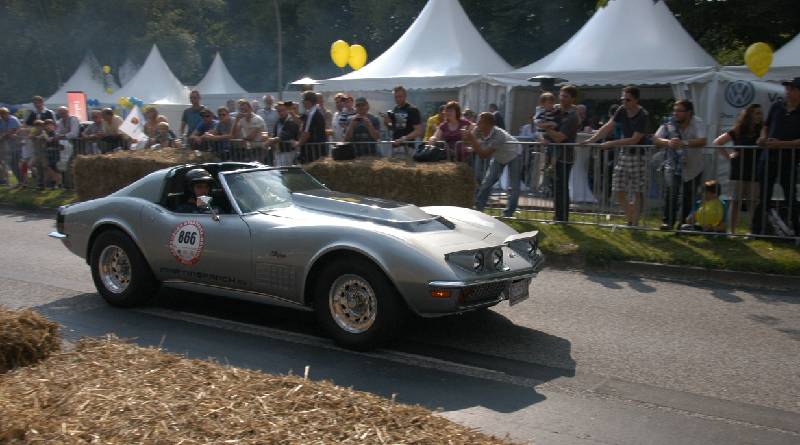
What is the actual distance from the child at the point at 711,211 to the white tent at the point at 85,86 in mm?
29246

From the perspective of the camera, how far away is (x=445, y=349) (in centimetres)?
631

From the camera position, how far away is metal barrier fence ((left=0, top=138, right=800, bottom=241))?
9836mm

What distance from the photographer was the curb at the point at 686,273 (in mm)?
8773

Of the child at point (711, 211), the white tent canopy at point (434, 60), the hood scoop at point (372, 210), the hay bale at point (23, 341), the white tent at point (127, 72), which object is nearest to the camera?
the hay bale at point (23, 341)

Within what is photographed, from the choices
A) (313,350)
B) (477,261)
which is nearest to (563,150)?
(477,261)

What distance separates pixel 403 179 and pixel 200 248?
426cm

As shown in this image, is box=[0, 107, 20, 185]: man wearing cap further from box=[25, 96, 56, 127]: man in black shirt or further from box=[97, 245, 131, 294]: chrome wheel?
box=[97, 245, 131, 294]: chrome wheel

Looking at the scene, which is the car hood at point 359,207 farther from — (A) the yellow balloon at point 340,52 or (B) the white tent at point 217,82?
(B) the white tent at point 217,82

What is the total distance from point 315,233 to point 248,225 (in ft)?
2.44

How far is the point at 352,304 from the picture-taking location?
6.19 metres

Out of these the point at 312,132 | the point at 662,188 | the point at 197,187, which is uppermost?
the point at 312,132

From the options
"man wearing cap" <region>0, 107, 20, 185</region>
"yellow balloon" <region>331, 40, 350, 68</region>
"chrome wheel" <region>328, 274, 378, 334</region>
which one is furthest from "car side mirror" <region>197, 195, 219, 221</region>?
"yellow balloon" <region>331, 40, 350, 68</region>

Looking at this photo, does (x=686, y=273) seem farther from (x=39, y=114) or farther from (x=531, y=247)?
(x=39, y=114)

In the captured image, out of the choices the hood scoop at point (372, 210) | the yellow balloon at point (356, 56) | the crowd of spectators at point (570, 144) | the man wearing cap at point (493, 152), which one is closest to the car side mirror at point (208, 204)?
the hood scoop at point (372, 210)
